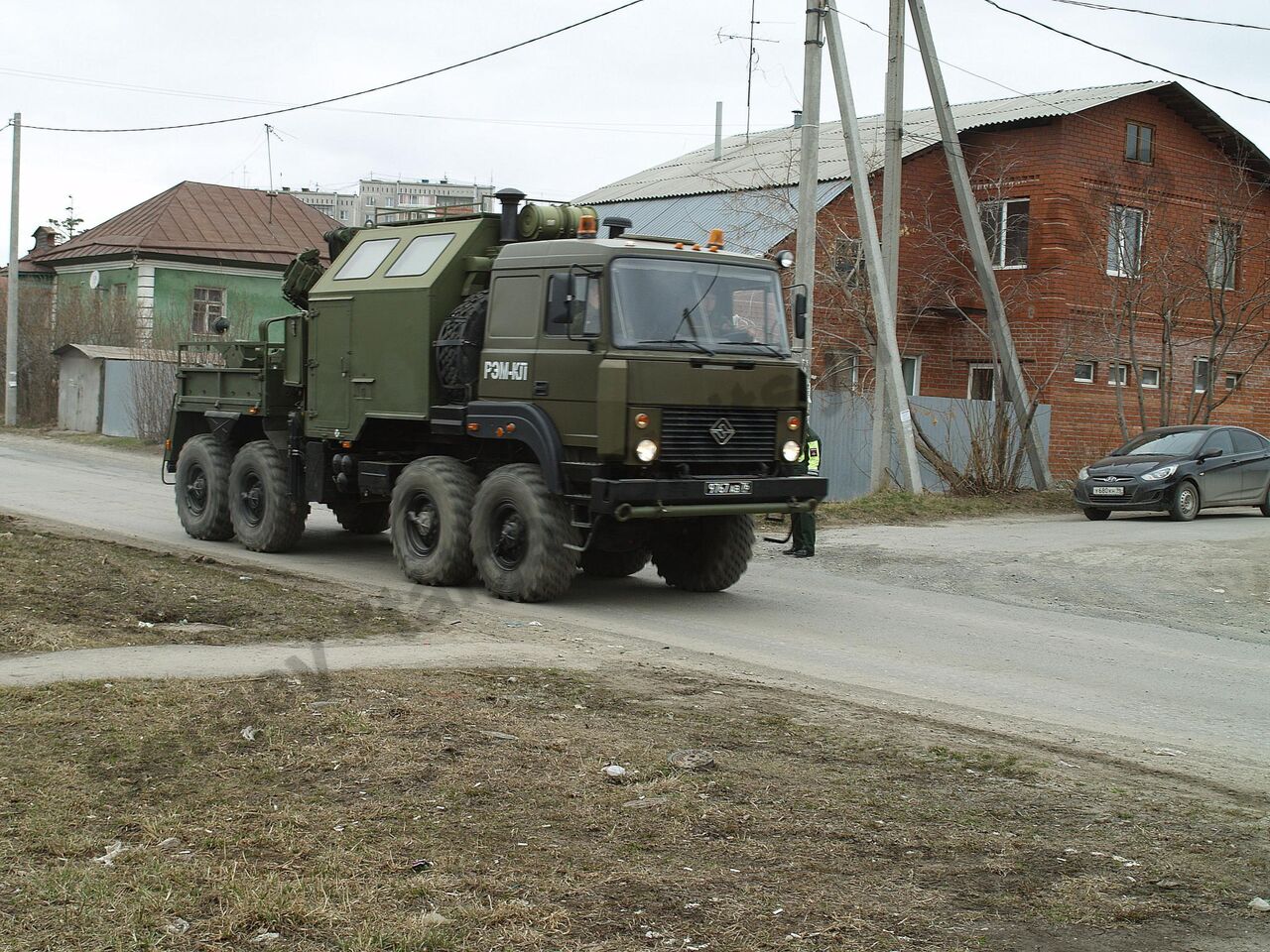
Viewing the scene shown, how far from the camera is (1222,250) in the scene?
27.9 meters

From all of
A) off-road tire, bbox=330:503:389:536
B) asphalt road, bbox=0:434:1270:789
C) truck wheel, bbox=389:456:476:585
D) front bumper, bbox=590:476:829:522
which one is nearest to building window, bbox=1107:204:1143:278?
asphalt road, bbox=0:434:1270:789

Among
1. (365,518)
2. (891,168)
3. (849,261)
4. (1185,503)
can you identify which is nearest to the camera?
(365,518)

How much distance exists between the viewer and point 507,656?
29.8ft

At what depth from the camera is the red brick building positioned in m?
28.4

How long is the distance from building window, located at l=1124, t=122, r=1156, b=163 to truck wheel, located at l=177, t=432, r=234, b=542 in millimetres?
22116

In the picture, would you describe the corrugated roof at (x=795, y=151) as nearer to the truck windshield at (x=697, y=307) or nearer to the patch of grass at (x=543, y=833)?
the truck windshield at (x=697, y=307)

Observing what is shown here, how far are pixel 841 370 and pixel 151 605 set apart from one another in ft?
64.5

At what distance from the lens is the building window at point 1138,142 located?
3061cm

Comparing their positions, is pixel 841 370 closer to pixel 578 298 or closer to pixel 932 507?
pixel 932 507

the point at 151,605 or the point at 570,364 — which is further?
the point at 570,364

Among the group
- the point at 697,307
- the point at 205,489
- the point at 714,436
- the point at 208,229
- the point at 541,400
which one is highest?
the point at 208,229

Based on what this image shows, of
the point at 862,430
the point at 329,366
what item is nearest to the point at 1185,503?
the point at 862,430

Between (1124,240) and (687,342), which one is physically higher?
(1124,240)

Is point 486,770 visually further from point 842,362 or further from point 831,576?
point 842,362
